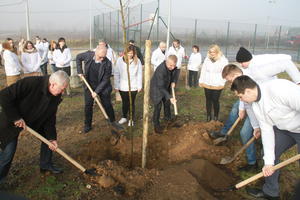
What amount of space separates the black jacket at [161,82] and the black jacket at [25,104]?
2.34 m

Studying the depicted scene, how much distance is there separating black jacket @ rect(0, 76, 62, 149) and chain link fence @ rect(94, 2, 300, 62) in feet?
32.5

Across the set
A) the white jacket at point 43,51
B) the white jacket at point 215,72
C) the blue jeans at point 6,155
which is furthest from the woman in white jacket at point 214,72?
the white jacket at point 43,51

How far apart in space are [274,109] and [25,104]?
9.67 feet

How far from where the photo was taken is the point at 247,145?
3938 mm

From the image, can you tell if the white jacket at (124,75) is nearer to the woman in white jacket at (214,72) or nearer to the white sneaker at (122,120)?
the white sneaker at (122,120)

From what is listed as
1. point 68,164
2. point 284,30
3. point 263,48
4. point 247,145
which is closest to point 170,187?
point 247,145

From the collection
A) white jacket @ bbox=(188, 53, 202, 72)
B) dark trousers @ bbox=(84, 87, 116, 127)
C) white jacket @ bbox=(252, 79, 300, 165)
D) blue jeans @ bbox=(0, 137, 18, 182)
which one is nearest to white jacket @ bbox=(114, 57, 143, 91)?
dark trousers @ bbox=(84, 87, 116, 127)

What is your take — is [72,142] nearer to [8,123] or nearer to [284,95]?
[8,123]

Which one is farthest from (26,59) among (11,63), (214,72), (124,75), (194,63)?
(194,63)

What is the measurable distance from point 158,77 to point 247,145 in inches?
86.2

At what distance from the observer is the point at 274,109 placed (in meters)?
2.81

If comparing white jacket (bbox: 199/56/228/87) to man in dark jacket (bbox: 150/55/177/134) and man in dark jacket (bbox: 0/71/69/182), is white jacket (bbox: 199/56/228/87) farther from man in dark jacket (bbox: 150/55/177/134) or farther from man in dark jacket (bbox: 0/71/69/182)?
man in dark jacket (bbox: 0/71/69/182)

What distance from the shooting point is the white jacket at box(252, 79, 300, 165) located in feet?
8.70

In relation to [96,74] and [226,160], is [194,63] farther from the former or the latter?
[226,160]
